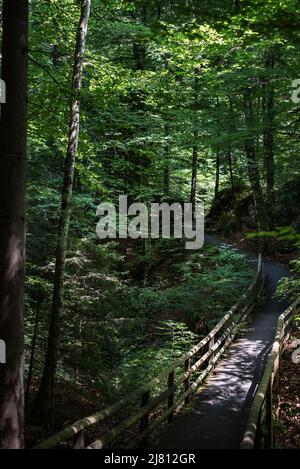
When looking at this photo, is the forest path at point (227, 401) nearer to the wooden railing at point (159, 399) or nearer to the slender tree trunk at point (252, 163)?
the wooden railing at point (159, 399)

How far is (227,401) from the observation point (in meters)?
9.26

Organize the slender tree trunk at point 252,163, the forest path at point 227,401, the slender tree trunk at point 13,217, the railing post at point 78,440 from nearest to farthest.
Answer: the slender tree trunk at point 13,217 < the railing post at point 78,440 < the forest path at point 227,401 < the slender tree trunk at point 252,163

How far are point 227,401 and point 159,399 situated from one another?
9.12ft

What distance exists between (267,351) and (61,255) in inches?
283

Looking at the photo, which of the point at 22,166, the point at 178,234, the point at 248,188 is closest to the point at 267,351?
the point at 22,166

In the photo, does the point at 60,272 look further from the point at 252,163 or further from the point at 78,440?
the point at 252,163

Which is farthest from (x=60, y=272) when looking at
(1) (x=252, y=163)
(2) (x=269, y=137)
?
(2) (x=269, y=137)

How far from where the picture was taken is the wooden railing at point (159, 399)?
15.3ft

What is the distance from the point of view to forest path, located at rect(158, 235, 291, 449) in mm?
7246

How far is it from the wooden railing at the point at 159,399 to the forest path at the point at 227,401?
0.94 feet

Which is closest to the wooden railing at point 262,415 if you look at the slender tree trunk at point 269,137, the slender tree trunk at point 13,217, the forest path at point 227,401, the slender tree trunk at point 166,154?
the forest path at point 227,401

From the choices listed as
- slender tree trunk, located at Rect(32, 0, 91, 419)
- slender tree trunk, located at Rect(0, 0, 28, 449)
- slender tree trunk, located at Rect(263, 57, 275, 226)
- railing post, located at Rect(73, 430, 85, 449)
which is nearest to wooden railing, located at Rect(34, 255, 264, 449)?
railing post, located at Rect(73, 430, 85, 449)

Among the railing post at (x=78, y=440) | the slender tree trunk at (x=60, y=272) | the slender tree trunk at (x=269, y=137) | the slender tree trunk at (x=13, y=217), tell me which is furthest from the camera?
the slender tree trunk at (x=269, y=137)
